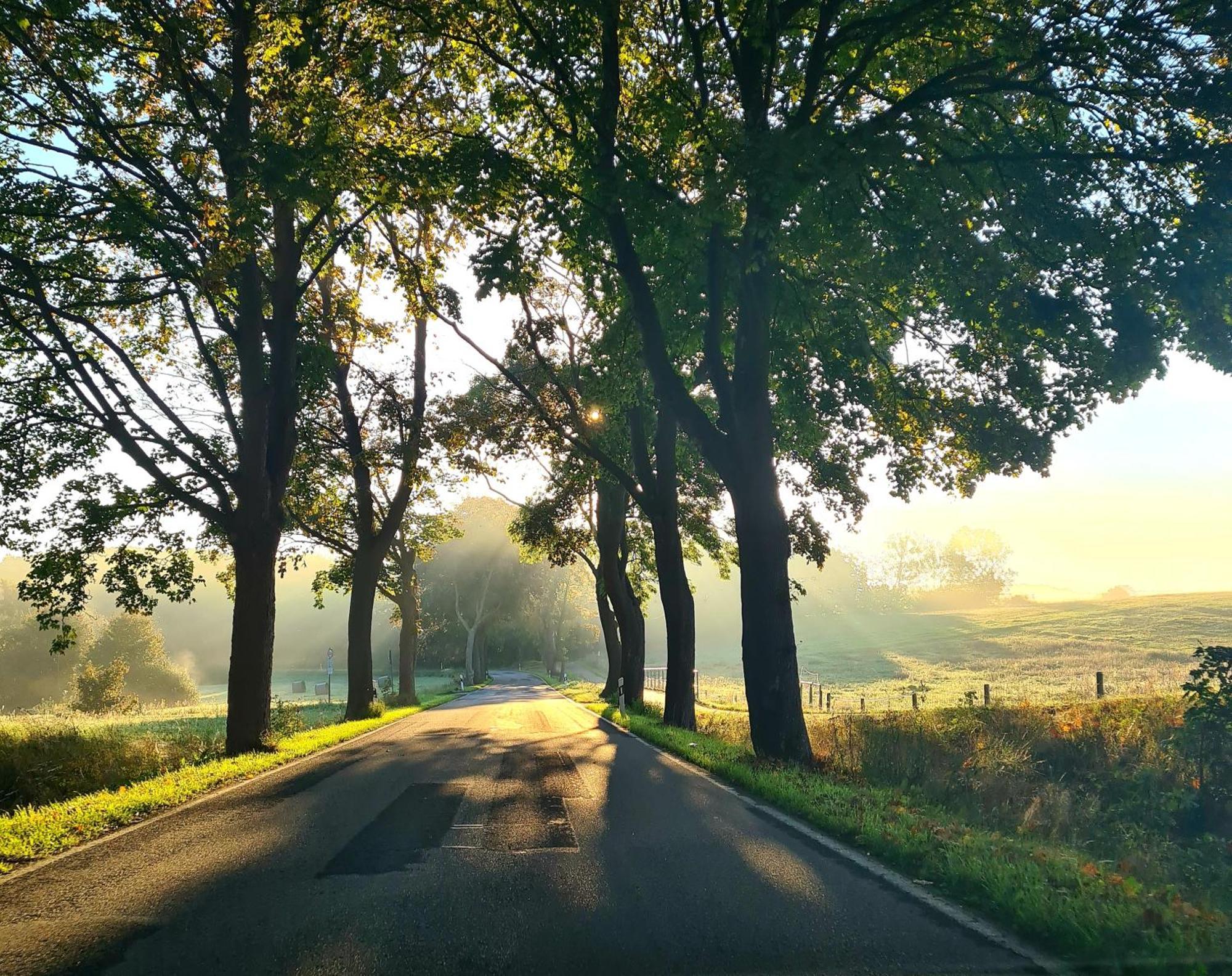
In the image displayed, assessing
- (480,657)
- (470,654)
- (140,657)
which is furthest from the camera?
(480,657)

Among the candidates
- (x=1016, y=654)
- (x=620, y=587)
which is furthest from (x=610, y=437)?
(x=1016, y=654)

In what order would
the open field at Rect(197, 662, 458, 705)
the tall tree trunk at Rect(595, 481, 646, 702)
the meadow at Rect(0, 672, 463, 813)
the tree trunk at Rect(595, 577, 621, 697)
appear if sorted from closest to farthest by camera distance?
the meadow at Rect(0, 672, 463, 813) → the tall tree trunk at Rect(595, 481, 646, 702) → the tree trunk at Rect(595, 577, 621, 697) → the open field at Rect(197, 662, 458, 705)

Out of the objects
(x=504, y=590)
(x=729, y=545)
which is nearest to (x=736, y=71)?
Answer: (x=729, y=545)

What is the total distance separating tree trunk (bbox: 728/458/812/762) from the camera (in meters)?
10.3

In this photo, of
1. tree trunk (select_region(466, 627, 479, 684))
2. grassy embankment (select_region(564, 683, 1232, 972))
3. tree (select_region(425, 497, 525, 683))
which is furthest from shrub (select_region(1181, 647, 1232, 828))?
tree trunk (select_region(466, 627, 479, 684))

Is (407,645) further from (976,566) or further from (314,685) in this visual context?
(976,566)

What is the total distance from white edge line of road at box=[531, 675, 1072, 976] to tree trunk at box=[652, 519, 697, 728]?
9.13m

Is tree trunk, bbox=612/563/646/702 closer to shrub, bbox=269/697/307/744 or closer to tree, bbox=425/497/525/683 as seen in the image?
shrub, bbox=269/697/307/744

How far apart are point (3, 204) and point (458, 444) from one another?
11.5 metres

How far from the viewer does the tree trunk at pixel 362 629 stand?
22156 millimetres

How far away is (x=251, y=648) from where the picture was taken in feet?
42.7

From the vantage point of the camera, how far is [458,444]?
838 inches

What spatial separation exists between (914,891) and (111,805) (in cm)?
734

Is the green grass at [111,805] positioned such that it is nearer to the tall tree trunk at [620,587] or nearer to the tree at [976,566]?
the tall tree trunk at [620,587]
